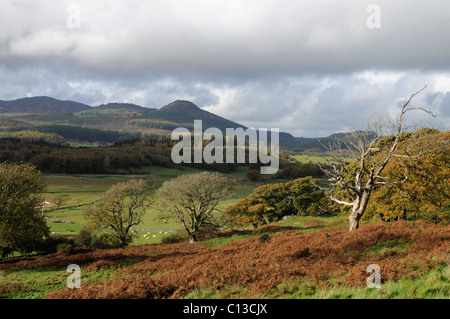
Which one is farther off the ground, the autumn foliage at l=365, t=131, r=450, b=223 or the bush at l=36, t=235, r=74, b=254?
the autumn foliage at l=365, t=131, r=450, b=223

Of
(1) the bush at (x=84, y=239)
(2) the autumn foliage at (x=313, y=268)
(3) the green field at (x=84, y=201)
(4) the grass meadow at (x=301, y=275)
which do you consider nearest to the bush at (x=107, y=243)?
(1) the bush at (x=84, y=239)

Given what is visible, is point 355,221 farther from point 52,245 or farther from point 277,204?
point 52,245

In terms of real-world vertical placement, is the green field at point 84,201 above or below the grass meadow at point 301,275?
below

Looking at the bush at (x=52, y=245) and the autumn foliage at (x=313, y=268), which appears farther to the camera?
the bush at (x=52, y=245)

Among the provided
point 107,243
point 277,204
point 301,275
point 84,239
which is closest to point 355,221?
point 301,275

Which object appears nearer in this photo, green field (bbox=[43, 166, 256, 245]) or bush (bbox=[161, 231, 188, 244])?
bush (bbox=[161, 231, 188, 244])

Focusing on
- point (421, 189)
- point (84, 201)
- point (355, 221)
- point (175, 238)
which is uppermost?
point (421, 189)

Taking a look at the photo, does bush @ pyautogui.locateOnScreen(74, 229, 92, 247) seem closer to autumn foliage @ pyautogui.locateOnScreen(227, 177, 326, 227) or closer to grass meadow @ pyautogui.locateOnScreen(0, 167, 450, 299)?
grass meadow @ pyautogui.locateOnScreen(0, 167, 450, 299)

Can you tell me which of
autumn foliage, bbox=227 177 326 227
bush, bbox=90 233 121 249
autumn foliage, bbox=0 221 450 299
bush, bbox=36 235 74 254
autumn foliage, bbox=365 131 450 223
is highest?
autumn foliage, bbox=365 131 450 223

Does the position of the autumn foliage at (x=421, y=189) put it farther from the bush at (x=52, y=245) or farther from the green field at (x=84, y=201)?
the bush at (x=52, y=245)

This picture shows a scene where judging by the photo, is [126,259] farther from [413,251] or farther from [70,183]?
[70,183]

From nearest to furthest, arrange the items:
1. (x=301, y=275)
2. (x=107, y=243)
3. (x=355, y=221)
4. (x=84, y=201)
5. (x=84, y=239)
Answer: (x=301, y=275) < (x=355, y=221) < (x=107, y=243) < (x=84, y=239) < (x=84, y=201)

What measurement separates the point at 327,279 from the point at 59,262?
23929mm

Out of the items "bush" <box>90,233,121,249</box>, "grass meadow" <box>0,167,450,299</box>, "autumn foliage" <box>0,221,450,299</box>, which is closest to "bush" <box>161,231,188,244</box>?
"bush" <box>90,233,121,249</box>
